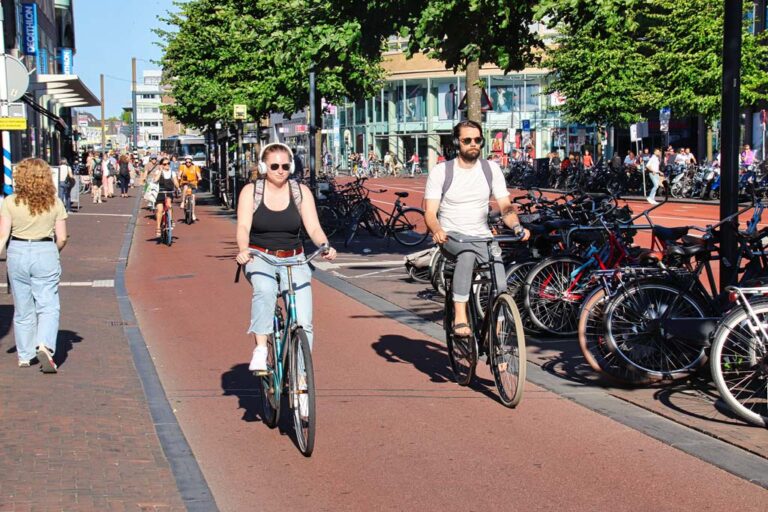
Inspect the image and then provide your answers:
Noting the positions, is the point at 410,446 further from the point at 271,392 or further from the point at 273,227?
the point at 273,227

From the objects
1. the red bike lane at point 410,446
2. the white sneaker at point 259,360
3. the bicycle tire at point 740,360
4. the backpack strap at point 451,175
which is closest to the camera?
the red bike lane at point 410,446

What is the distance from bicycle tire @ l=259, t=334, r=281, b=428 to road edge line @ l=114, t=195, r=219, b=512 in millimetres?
526

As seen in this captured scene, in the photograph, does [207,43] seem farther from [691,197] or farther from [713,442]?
[713,442]

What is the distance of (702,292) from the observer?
7.08m

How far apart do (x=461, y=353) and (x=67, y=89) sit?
25.5 m

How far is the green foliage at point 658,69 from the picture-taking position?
1421 inches

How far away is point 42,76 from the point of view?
28625mm

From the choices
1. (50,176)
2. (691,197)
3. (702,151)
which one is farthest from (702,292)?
(702,151)

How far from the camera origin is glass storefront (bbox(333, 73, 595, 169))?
6850 centimetres

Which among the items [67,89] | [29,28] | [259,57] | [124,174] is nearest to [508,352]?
[259,57]

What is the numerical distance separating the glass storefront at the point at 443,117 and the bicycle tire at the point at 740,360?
196 feet

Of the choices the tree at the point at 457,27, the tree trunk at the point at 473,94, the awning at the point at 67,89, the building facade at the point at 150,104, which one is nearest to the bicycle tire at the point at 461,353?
the tree at the point at 457,27

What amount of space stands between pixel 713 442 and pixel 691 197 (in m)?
29.3

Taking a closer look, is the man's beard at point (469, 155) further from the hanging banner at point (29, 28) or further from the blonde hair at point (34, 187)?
the hanging banner at point (29, 28)
